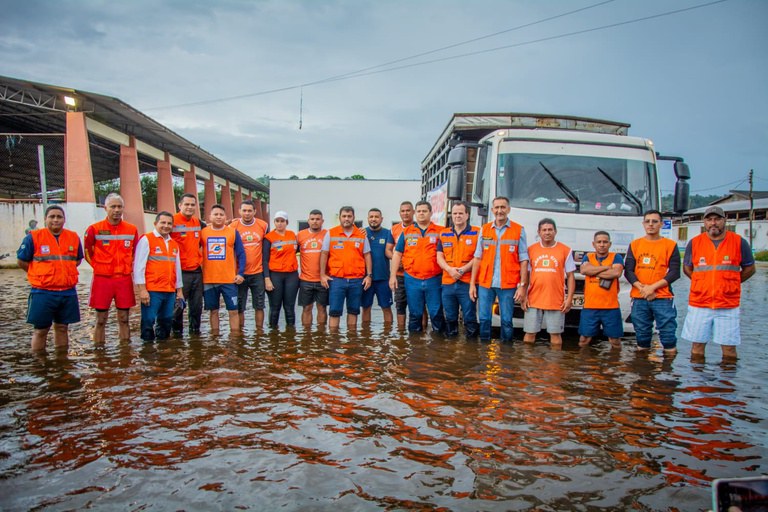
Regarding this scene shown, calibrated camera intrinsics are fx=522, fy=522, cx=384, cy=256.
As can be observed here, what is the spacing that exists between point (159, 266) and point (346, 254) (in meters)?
2.48

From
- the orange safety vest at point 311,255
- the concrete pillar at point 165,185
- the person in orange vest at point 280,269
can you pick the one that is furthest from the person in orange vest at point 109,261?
the concrete pillar at point 165,185

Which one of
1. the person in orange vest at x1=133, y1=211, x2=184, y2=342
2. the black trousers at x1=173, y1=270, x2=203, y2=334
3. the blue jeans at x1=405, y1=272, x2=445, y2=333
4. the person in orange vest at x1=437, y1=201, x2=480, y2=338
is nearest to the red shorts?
the person in orange vest at x1=133, y1=211, x2=184, y2=342

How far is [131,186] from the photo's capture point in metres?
22.3

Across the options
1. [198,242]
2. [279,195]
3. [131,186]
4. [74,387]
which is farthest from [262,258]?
[279,195]

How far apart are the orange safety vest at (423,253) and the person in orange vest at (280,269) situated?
5.55ft

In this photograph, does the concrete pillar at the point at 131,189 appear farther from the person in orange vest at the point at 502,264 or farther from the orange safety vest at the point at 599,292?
the orange safety vest at the point at 599,292

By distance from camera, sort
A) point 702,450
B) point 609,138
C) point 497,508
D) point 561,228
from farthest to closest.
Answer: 1. point 609,138
2. point 561,228
3. point 702,450
4. point 497,508

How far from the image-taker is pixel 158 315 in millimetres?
6625

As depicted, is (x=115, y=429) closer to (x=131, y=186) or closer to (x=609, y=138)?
(x=609, y=138)

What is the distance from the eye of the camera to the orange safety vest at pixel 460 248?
271 inches

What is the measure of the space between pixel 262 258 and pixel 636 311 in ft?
16.4

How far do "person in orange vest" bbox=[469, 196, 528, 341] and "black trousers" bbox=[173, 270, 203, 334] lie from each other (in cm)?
366

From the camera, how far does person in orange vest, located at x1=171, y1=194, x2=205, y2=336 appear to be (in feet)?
22.9

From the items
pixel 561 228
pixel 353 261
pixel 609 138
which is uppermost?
pixel 609 138
